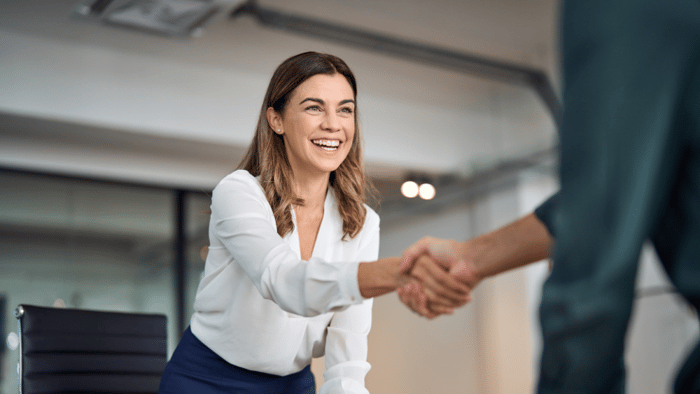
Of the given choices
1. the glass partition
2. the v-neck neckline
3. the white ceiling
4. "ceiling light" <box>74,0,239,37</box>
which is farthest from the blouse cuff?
the glass partition

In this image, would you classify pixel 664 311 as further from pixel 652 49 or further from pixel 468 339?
pixel 652 49

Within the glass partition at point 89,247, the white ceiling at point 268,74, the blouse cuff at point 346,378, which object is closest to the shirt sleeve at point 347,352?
the blouse cuff at point 346,378

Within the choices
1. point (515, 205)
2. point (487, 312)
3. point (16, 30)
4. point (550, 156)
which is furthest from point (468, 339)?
point (16, 30)

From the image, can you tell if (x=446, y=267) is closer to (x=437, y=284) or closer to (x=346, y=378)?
(x=437, y=284)

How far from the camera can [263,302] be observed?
152cm

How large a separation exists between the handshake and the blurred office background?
8.52ft

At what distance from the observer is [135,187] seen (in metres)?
5.38

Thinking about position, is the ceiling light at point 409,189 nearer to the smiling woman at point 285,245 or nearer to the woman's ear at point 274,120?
the smiling woman at point 285,245

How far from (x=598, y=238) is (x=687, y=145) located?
111 mm

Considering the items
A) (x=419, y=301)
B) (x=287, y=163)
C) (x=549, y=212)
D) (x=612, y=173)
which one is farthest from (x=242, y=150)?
(x=612, y=173)

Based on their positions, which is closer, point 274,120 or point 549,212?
point 549,212

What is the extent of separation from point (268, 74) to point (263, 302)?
364 cm

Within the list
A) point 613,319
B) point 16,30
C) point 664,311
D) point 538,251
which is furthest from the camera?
point 16,30

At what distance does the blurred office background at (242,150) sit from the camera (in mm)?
4172
